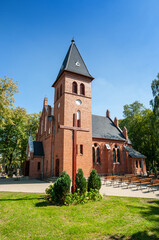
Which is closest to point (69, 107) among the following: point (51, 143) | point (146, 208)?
point (51, 143)

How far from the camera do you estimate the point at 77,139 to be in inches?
833

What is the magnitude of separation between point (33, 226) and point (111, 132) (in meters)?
24.7

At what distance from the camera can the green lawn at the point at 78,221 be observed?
192 inches

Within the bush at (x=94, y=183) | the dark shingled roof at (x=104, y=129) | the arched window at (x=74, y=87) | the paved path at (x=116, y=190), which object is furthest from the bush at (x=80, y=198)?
the arched window at (x=74, y=87)

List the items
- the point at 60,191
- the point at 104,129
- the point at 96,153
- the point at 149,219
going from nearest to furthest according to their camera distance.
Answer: the point at 149,219 < the point at 60,191 < the point at 96,153 < the point at 104,129

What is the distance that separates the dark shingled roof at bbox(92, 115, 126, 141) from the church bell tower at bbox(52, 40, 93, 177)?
4.03 m

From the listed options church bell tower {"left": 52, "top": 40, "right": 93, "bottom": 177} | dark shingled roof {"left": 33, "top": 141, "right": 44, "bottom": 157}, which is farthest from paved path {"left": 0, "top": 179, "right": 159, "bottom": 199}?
dark shingled roof {"left": 33, "top": 141, "right": 44, "bottom": 157}

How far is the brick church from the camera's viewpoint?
20.8 m

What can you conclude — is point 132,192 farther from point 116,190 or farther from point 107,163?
point 107,163

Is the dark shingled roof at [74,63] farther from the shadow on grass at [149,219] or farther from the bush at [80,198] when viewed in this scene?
the shadow on grass at [149,219]

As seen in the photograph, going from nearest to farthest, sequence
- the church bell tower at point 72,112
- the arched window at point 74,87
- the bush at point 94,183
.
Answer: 1. the bush at point 94,183
2. the church bell tower at point 72,112
3. the arched window at point 74,87

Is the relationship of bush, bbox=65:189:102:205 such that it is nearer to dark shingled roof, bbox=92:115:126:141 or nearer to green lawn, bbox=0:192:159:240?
green lawn, bbox=0:192:159:240

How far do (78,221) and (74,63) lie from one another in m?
22.6

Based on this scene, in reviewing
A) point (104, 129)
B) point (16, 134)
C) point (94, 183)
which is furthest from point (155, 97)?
point (16, 134)
